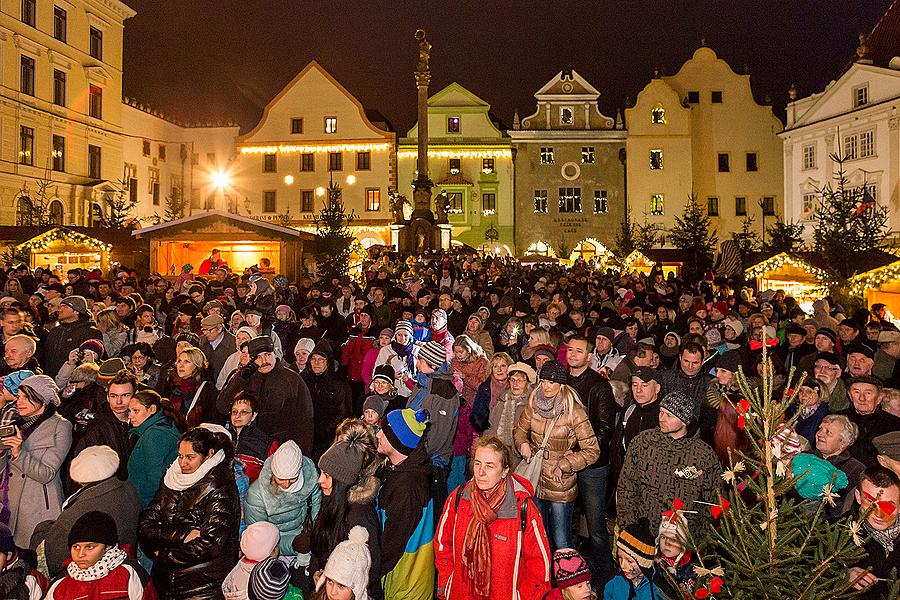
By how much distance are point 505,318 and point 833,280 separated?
10722 millimetres

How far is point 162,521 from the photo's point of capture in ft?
14.4

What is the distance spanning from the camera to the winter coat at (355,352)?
10.1 meters

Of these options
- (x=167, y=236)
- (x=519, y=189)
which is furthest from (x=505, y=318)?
(x=519, y=189)

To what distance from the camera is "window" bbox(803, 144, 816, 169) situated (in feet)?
139

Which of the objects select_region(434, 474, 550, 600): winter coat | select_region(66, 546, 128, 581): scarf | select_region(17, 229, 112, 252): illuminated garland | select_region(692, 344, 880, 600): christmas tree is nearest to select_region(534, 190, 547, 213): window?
select_region(17, 229, 112, 252): illuminated garland

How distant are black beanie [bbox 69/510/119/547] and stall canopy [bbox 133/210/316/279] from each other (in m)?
20.9

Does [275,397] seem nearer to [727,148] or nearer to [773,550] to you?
[773,550]

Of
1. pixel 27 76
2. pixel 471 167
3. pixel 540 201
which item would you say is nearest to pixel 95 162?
pixel 27 76

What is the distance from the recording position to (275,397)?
6.67 m

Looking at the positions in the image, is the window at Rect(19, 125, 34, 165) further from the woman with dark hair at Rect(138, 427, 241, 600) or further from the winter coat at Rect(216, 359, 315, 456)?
the woman with dark hair at Rect(138, 427, 241, 600)

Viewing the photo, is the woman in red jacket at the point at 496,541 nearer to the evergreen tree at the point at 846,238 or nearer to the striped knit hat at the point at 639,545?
the striped knit hat at the point at 639,545

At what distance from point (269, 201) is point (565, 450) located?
157 feet

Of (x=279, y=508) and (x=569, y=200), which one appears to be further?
(x=569, y=200)

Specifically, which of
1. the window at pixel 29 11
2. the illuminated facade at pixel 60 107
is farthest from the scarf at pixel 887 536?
the window at pixel 29 11
